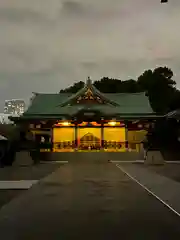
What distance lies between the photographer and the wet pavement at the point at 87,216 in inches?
287

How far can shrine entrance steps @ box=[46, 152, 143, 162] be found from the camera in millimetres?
38938

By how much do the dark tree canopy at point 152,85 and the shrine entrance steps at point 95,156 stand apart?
2571cm

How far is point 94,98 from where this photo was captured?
4775 cm

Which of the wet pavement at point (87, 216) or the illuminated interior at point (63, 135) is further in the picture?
the illuminated interior at point (63, 135)

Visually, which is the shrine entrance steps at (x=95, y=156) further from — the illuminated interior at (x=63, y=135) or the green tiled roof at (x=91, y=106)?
the illuminated interior at (x=63, y=135)

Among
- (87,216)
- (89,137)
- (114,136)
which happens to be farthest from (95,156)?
(87,216)

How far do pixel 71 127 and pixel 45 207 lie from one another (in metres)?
36.6

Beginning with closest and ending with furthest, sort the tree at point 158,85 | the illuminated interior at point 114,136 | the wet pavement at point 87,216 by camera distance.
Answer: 1. the wet pavement at point 87,216
2. the illuminated interior at point 114,136
3. the tree at point 158,85

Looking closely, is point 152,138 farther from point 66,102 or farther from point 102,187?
point 102,187

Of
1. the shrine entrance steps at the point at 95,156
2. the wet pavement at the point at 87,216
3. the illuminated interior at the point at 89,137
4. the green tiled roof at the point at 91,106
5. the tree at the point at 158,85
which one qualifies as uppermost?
the tree at the point at 158,85

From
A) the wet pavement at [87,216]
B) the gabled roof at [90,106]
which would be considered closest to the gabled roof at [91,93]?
the gabled roof at [90,106]

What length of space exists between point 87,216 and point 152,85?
64086mm

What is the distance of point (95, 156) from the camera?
39.7 m

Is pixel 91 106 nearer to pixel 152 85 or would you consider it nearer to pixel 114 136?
pixel 114 136
